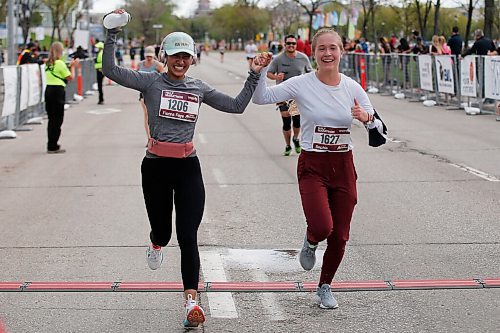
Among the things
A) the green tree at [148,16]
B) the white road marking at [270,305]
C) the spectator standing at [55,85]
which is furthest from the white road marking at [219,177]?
the green tree at [148,16]

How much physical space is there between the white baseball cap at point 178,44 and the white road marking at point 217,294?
1690mm

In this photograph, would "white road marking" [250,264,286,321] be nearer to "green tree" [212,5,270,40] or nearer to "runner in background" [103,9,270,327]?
"runner in background" [103,9,270,327]

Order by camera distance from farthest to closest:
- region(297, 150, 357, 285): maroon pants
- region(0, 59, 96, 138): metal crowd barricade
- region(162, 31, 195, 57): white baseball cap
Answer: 1. region(0, 59, 96, 138): metal crowd barricade
2. region(297, 150, 357, 285): maroon pants
3. region(162, 31, 195, 57): white baseball cap

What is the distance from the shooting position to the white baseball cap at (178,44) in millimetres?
5949

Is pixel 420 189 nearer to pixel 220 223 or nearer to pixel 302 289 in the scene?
pixel 220 223

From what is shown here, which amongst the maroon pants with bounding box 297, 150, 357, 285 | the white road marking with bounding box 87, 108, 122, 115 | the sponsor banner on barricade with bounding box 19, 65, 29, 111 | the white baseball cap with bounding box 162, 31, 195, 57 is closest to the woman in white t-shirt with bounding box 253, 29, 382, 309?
the maroon pants with bounding box 297, 150, 357, 285

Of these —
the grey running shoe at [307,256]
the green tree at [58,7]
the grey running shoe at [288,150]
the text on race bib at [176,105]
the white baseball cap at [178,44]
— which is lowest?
the grey running shoe at [307,256]

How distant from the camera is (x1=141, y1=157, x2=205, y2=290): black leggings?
5957mm

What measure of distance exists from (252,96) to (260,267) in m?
1.87

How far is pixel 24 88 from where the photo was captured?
21359 mm

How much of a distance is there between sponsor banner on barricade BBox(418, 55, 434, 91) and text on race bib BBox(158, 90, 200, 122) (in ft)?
69.7

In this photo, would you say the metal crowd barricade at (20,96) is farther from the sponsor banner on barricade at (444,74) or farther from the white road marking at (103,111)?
the sponsor banner on barricade at (444,74)

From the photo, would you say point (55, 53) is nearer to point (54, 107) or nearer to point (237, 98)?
point (54, 107)

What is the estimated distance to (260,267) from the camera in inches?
299
